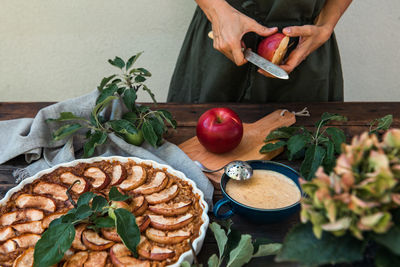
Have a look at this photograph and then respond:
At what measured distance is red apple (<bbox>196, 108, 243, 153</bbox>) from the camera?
125cm

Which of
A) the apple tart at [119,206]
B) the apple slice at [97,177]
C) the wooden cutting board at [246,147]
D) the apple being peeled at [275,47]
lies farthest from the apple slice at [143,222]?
the apple being peeled at [275,47]

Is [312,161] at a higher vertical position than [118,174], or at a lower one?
higher

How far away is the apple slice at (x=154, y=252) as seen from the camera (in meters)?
0.83

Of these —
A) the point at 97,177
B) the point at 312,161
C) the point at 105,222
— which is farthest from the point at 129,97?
the point at 312,161

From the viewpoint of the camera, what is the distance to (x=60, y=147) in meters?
1.32

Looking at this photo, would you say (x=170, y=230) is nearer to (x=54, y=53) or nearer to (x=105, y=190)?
(x=105, y=190)

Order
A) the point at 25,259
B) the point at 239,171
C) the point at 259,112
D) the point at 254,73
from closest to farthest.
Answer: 1. the point at 25,259
2. the point at 239,171
3. the point at 259,112
4. the point at 254,73

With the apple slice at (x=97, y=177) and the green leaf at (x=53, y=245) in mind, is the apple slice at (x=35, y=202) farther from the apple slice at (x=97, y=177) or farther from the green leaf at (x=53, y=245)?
the green leaf at (x=53, y=245)

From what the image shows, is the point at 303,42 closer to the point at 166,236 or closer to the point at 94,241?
the point at 166,236

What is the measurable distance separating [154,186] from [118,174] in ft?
0.44

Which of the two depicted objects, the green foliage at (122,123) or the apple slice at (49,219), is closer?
the apple slice at (49,219)

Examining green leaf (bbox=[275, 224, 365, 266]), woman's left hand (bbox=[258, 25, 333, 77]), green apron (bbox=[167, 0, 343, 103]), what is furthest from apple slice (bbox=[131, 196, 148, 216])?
green apron (bbox=[167, 0, 343, 103])

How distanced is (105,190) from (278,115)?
79 cm

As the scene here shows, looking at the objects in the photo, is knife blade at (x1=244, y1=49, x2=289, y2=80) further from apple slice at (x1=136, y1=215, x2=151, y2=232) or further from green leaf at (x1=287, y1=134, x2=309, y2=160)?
apple slice at (x1=136, y1=215, x2=151, y2=232)
